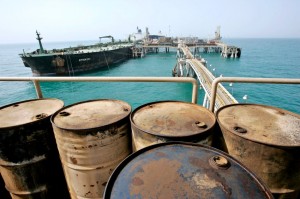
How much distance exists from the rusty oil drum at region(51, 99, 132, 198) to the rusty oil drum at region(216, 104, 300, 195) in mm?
1273

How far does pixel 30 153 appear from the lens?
2408 millimetres

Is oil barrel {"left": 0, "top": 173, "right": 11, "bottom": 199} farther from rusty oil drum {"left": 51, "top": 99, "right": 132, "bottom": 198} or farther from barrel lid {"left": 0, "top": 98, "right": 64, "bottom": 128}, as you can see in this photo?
rusty oil drum {"left": 51, "top": 99, "right": 132, "bottom": 198}

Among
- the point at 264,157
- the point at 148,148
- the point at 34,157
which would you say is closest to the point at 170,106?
the point at 148,148

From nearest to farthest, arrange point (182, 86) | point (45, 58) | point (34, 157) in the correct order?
point (34, 157), point (182, 86), point (45, 58)

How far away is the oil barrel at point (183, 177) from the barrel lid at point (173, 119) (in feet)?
0.94

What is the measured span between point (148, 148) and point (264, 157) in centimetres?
116

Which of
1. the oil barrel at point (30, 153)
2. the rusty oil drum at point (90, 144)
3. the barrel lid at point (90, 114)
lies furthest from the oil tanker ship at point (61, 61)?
the rusty oil drum at point (90, 144)

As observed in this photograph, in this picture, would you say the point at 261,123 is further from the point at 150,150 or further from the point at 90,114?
the point at 90,114

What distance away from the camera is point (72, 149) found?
7.09 feet

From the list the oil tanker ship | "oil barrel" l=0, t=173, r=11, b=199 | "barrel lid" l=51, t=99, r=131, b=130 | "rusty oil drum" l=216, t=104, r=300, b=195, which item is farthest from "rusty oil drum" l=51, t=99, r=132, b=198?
the oil tanker ship

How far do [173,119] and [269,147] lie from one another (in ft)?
3.39

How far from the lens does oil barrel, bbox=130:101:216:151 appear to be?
1858 mm

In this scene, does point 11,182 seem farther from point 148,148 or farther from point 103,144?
point 148,148

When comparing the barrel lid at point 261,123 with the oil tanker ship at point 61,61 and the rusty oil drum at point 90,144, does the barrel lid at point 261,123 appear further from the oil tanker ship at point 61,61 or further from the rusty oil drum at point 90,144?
the oil tanker ship at point 61,61
